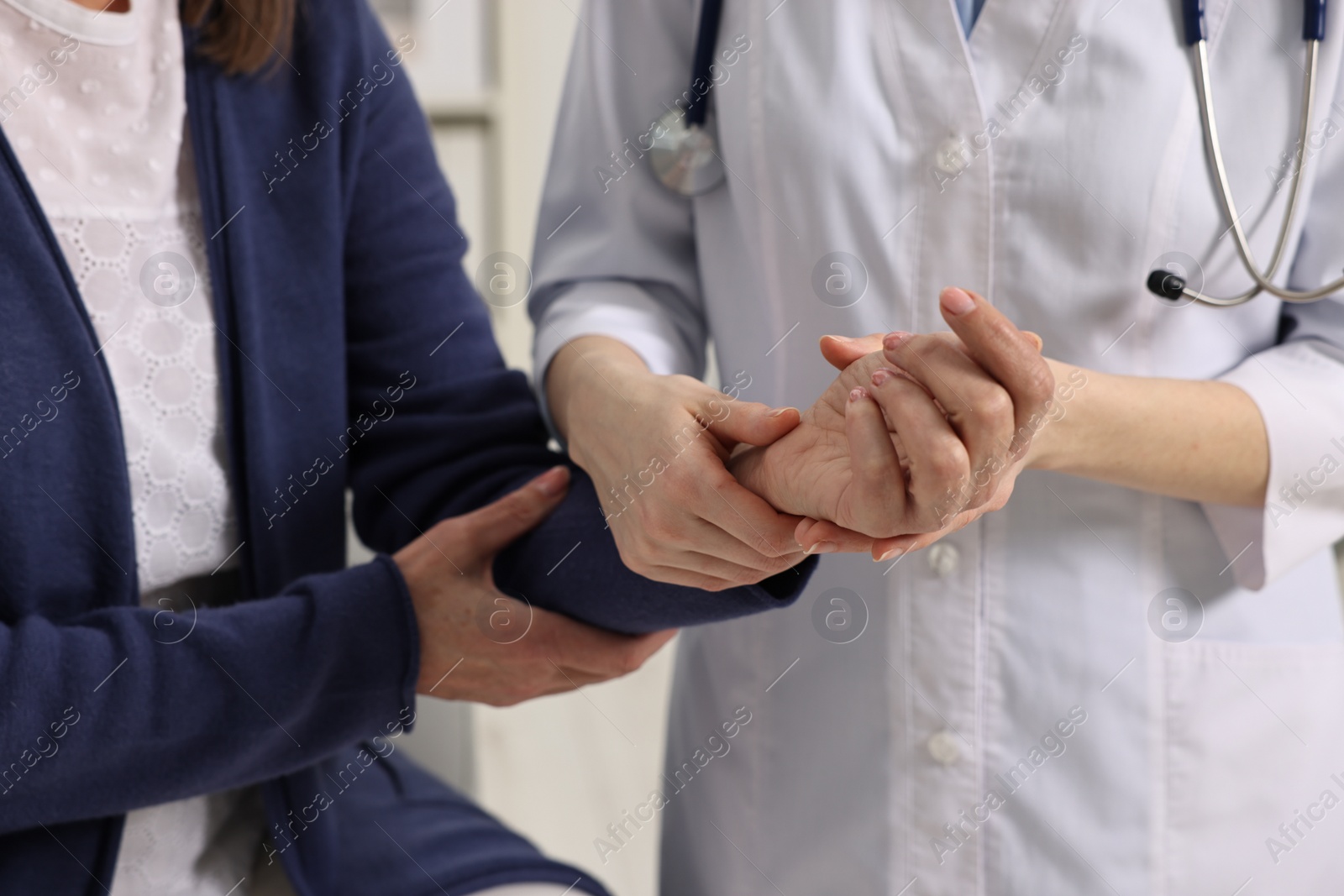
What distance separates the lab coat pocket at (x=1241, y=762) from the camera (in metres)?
0.68

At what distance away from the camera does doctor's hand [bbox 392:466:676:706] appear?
0.76 m

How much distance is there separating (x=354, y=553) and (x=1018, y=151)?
713 mm

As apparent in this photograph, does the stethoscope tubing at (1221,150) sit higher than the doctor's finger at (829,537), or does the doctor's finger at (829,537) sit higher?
the stethoscope tubing at (1221,150)

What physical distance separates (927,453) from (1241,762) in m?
0.38

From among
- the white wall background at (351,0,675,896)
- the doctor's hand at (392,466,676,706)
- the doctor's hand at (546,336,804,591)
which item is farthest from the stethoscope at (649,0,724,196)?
the white wall background at (351,0,675,896)

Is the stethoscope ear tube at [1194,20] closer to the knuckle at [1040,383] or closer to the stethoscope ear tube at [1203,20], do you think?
the stethoscope ear tube at [1203,20]

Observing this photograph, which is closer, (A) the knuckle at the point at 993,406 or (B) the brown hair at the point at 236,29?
(A) the knuckle at the point at 993,406

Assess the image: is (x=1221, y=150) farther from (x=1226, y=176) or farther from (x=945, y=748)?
(x=945, y=748)

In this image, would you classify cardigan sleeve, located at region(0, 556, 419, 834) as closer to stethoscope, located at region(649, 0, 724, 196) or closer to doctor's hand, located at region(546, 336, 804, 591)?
doctor's hand, located at region(546, 336, 804, 591)

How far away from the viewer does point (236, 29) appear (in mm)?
799

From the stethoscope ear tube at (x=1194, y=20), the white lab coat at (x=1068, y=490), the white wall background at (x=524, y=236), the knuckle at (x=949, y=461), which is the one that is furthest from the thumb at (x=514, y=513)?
the white wall background at (x=524, y=236)

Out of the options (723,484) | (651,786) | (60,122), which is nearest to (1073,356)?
(723,484)

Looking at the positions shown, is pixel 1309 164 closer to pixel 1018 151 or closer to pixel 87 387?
pixel 1018 151

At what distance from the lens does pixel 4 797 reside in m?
0.64
